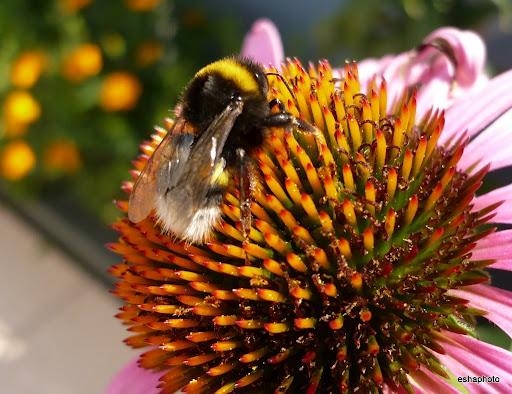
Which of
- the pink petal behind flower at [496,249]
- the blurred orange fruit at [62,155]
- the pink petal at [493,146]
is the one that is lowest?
the pink petal behind flower at [496,249]

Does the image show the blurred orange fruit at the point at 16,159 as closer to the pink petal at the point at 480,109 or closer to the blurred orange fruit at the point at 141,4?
the blurred orange fruit at the point at 141,4

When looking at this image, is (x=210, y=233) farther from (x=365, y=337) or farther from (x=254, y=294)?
(x=365, y=337)

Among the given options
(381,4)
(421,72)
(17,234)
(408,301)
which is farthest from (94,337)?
(408,301)

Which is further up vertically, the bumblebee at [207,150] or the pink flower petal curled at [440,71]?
the pink flower petal curled at [440,71]

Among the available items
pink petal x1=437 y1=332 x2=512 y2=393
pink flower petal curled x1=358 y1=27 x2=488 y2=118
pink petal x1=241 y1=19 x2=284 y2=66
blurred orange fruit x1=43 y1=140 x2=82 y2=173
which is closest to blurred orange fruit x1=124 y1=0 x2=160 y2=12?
blurred orange fruit x1=43 y1=140 x2=82 y2=173

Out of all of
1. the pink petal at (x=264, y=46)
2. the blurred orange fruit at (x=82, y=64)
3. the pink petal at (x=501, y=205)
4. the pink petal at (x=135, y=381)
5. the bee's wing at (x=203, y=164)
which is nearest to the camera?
the bee's wing at (x=203, y=164)

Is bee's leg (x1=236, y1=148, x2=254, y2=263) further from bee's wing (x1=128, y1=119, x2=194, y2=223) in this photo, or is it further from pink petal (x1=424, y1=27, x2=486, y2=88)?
pink petal (x1=424, y1=27, x2=486, y2=88)

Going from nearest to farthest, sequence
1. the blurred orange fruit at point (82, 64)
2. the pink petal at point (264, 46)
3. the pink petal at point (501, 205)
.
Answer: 1. the pink petal at point (501, 205)
2. the pink petal at point (264, 46)
3. the blurred orange fruit at point (82, 64)

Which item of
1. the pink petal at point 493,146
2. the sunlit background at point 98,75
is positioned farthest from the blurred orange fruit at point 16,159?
the pink petal at point 493,146
